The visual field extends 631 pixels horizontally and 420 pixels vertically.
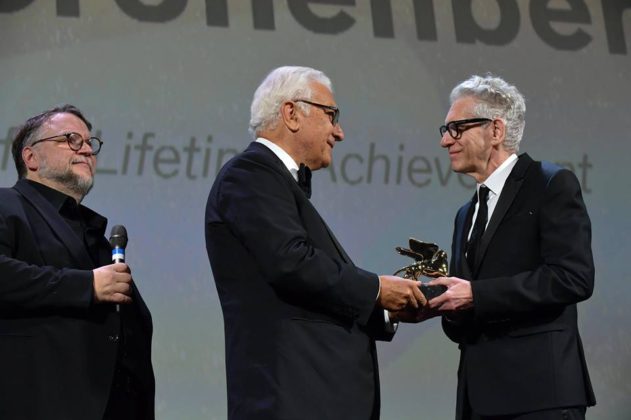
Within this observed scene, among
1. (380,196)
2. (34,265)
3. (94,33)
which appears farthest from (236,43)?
(34,265)

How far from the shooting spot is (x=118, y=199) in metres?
4.96

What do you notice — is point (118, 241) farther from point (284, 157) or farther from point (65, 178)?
point (284, 157)

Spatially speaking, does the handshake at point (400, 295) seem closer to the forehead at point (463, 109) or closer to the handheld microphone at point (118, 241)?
the forehead at point (463, 109)

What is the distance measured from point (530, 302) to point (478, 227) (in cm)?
37

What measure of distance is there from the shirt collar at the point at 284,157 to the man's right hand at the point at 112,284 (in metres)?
0.59

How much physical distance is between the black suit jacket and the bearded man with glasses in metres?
1.08

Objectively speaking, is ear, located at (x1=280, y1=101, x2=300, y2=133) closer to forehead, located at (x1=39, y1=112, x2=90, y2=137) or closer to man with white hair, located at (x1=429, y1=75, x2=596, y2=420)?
man with white hair, located at (x1=429, y1=75, x2=596, y2=420)

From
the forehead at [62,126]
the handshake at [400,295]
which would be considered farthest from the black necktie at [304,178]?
the forehead at [62,126]

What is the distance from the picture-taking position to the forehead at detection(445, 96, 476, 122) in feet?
10.8

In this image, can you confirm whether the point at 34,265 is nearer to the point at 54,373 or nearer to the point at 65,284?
the point at 65,284

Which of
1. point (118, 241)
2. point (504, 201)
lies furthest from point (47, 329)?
point (504, 201)

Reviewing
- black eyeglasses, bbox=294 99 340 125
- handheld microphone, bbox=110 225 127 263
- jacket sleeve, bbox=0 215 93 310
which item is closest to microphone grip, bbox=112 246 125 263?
handheld microphone, bbox=110 225 127 263

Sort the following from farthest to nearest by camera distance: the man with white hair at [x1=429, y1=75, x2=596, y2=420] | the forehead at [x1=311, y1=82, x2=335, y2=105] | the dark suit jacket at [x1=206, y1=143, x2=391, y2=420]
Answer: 1. the forehead at [x1=311, y1=82, x2=335, y2=105]
2. the man with white hair at [x1=429, y1=75, x2=596, y2=420]
3. the dark suit jacket at [x1=206, y1=143, x2=391, y2=420]

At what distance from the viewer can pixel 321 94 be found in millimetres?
2971
